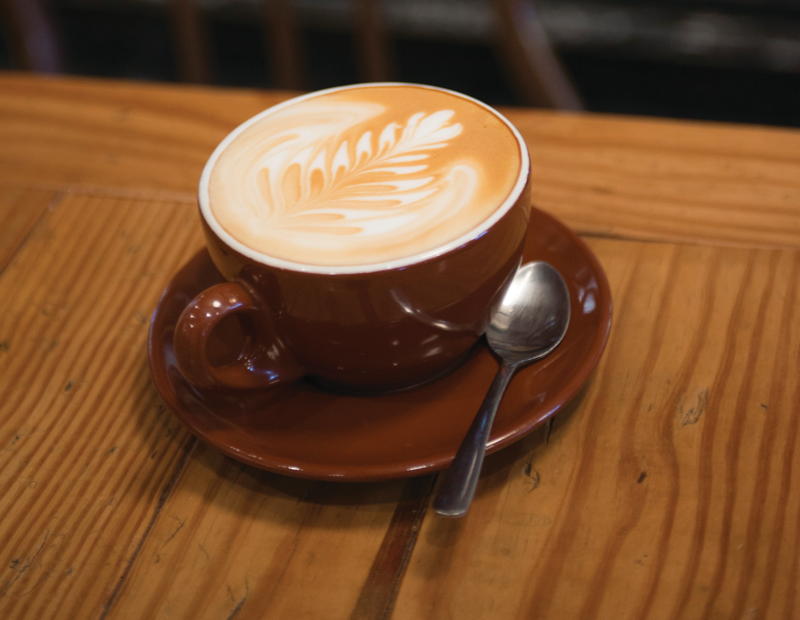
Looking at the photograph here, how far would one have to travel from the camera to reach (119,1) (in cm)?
194

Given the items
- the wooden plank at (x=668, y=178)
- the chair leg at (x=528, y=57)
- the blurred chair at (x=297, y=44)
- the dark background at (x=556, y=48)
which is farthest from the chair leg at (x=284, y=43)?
the dark background at (x=556, y=48)

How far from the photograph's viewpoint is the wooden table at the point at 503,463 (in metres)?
0.42

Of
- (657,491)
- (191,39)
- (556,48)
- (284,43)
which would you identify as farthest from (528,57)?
(556,48)

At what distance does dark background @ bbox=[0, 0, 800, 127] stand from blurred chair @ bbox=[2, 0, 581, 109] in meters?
0.69

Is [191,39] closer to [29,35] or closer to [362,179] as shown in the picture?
[29,35]

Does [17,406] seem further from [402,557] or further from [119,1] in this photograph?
[119,1]

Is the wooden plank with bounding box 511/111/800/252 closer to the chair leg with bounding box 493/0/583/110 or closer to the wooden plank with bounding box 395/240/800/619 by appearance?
the wooden plank with bounding box 395/240/800/619

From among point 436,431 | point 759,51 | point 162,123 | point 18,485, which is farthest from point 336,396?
point 759,51

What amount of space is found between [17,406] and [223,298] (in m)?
0.17

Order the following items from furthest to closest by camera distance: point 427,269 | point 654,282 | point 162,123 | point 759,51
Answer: point 759,51
point 162,123
point 654,282
point 427,269

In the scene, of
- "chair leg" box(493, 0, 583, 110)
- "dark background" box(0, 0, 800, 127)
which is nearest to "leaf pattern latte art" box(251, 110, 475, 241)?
"chair leg" box(493, 0, 583, 110)

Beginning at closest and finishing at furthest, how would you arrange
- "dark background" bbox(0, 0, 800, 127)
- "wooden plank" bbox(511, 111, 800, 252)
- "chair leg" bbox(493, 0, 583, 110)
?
"wooden plank" bbox(511, 111, 800, 252)
"chair leg" bbox(493, 0, 583, 110)
"dark background" bbox(0, 0, 800, 127)

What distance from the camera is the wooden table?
16.5 inches

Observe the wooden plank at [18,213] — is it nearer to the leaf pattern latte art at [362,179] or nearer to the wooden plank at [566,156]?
the wooden plank at [566,156]
